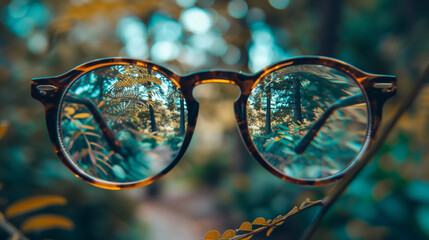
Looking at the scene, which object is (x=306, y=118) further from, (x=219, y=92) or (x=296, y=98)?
(x=219, y=92)

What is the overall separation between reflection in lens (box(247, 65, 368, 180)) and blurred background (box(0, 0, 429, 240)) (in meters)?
0.23

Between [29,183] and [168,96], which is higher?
[168,96]

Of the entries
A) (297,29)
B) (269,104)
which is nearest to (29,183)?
(269,104)

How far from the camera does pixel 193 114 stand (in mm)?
398

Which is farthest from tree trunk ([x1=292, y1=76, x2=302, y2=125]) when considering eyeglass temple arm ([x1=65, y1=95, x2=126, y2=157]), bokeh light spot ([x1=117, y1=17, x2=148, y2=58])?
bokeh light spot ([x1=117, y1=17, x2=148, y2=58])

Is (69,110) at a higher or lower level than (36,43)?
lower

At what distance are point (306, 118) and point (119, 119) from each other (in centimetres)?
35

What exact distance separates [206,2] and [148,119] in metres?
1.09

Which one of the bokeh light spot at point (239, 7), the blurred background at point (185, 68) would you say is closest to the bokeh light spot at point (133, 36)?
the blurred background at point (185, 68)

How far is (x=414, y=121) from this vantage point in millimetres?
881

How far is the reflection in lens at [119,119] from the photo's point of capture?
37 cm

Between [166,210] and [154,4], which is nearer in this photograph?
[154,4]

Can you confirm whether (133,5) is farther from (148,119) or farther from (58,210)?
(58,210)

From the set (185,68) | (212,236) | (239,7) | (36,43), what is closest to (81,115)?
(212,236)
